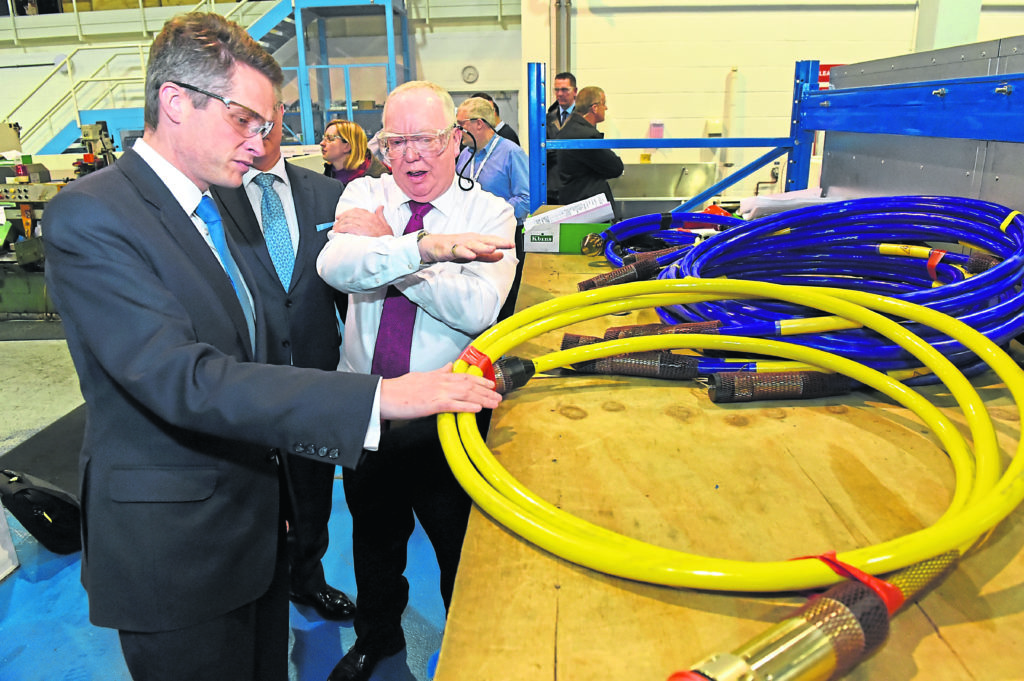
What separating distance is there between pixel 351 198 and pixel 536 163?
1.87 metres

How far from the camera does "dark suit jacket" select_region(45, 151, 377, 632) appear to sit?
1.03 meters

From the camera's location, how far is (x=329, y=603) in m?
2.35

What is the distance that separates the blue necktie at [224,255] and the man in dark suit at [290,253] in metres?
0.26

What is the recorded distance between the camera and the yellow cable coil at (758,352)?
2.65ft

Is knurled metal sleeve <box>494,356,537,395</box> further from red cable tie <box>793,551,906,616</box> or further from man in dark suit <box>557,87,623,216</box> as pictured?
man in dark suit <box>557,87,623,216</box>

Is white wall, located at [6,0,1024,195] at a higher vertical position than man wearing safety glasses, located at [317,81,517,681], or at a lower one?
higher

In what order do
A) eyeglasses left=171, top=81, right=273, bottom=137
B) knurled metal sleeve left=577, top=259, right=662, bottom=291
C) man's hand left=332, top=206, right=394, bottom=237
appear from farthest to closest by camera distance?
knurled metal sleeve left=577, top=259, right=662, bottom=291, man's hand left=332, top=206, right=394, bottom=237, eyeglasses left=171, top=81, right=273, bottom=137

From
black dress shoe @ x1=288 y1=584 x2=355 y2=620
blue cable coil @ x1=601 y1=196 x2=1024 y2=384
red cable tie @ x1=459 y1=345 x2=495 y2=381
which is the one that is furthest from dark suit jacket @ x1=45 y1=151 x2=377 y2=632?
black dress shoe @ x1=288 y1=584 x2=355 y2=620

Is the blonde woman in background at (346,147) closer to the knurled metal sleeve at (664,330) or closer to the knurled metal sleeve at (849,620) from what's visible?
the knurled metal sleeve at (664,330)

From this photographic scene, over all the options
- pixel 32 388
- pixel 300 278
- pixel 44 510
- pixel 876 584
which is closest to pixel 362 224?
pixel 300 278

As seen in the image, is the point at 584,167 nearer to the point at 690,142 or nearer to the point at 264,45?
the point at 690,142

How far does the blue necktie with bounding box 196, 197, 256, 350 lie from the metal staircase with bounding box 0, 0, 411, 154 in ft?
26.2

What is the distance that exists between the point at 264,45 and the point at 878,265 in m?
8.74

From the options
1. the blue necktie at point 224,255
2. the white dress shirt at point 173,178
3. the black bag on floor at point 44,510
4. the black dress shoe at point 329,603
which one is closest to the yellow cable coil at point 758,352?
the blue necktie at point 224,255
